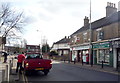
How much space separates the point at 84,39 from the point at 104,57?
23.7ft

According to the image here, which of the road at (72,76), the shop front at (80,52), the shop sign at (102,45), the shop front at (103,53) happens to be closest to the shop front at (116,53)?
the shop front at (103,53)

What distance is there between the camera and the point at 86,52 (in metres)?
31.4

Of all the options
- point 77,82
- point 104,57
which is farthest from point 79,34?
point 77,82

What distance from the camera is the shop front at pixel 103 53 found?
23.9m

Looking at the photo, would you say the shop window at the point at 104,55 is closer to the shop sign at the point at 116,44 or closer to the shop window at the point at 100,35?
the shop window at the point at 100,35

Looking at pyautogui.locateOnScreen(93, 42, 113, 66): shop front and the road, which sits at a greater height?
pyautogui.locateOnScreen(93, 42, 113, 66): shop front

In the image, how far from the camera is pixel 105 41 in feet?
81.7

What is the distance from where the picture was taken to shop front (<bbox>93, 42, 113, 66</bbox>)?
942 inches

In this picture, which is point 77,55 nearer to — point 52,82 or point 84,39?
point 84,39

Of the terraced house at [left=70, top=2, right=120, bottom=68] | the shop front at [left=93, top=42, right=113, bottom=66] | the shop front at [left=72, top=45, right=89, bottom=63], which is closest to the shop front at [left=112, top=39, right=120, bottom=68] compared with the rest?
the terraced house at [left=70, top=2, right=120, bottom=68]

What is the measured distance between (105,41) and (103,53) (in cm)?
214

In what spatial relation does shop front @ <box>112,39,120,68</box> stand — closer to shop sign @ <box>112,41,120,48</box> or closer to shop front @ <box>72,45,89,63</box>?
shop sign @ <box>112,41,120,48</box>

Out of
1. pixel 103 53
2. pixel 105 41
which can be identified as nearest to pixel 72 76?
pixel 105 41

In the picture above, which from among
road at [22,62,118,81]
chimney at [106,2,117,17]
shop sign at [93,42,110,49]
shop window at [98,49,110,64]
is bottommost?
road at [22,62,118,81]
